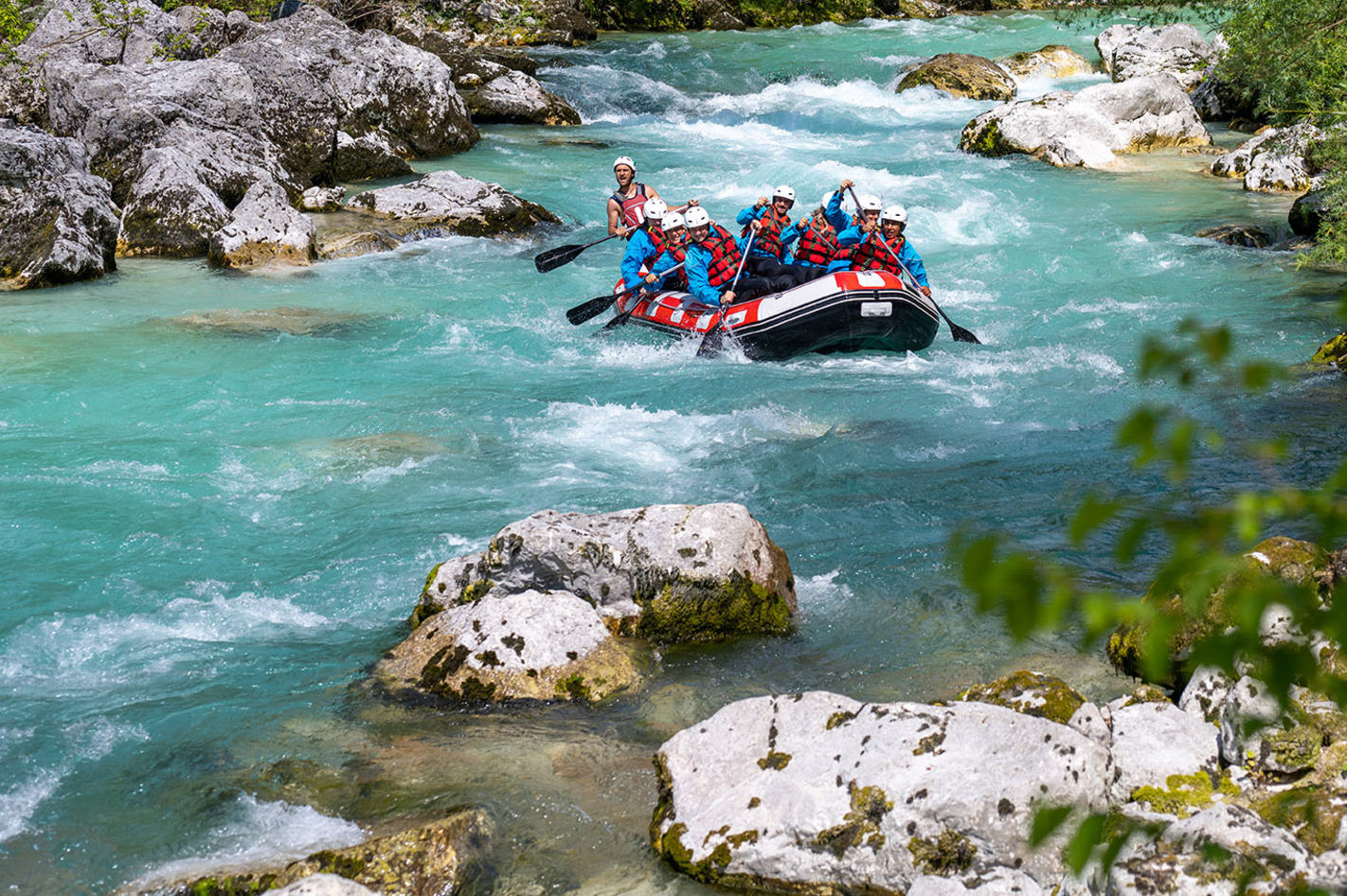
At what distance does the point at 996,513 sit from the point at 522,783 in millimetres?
3708

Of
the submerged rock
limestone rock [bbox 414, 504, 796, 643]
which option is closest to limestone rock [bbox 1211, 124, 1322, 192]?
the submerged rock

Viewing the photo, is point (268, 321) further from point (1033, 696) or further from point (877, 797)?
point (877, 797)

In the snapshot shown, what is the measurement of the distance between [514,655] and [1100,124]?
52.7 feet

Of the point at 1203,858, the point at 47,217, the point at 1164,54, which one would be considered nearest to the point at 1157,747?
the point at 1203,858

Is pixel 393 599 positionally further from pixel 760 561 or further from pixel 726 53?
pixel 726 53

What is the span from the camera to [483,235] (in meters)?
14.2

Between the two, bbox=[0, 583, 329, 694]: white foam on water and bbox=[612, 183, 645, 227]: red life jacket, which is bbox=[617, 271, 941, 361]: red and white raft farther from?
bbox=[0, 583, 329, 694]: white foam on water

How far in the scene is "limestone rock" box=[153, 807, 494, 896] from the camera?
11.3ft

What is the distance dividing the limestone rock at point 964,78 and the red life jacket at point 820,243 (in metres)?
13.7

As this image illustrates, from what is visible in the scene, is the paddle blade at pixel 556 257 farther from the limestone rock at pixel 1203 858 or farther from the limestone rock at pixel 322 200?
the limestone rock at pixel 1203 858

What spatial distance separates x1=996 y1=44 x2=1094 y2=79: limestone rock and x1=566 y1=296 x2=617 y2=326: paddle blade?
54.6ft

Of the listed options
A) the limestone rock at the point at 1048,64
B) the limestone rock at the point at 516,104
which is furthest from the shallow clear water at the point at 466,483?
the limestone rock at the point at 1048,64

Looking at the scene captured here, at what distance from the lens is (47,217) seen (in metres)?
12.0

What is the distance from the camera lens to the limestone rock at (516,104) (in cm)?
2134
